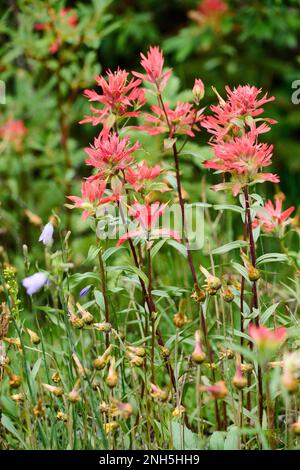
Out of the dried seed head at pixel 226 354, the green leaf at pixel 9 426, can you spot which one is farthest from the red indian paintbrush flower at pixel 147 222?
the green leaf at pixel 9 426

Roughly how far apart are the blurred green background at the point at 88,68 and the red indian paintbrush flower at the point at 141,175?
2.85 ft

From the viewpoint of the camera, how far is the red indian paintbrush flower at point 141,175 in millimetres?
1815

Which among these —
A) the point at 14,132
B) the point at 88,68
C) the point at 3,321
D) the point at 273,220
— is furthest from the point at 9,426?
the point at 14,132

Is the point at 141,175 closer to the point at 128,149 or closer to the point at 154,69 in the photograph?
the point at 128,149

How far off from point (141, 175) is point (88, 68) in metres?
1.91

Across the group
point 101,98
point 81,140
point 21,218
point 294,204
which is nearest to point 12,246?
point 21,218

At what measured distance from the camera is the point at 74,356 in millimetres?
1763

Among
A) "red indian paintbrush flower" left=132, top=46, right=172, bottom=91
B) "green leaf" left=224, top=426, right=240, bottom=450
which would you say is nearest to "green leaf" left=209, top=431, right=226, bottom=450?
"green leaf" left=224, top=426, right=240, bottom=450

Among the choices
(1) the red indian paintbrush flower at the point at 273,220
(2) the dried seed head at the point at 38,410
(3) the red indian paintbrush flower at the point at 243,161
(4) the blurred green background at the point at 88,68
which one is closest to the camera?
(3) the red indian paintbrush flower at the point at 243,161

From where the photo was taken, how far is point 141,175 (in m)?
1.82

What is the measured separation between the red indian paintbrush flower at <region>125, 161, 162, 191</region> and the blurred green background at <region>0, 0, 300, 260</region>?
0.87 m

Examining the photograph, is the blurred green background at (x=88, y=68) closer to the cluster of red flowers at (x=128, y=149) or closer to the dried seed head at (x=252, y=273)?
the cluster of red flowers at (x=128, y=149)

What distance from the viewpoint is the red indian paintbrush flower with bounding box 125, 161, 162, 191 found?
182 centimetres

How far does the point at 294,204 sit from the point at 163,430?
202 centimetres
